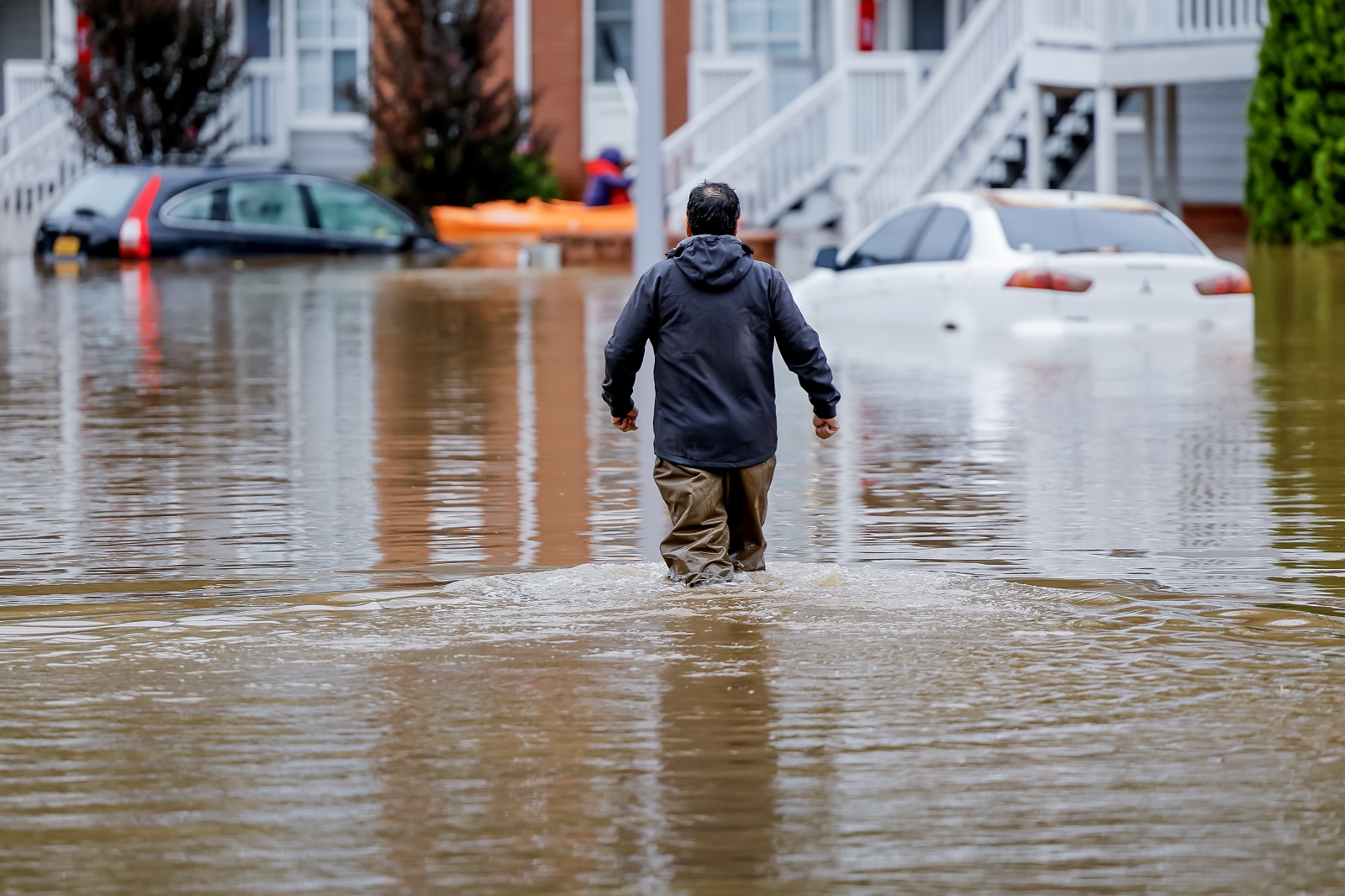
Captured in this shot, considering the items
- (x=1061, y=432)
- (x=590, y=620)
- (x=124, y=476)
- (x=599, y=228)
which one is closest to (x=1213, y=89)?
(x=599, y=228)

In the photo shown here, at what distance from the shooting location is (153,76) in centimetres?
3497

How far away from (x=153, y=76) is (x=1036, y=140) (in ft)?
43.9

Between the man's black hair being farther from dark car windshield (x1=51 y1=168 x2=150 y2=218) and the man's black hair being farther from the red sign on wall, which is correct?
the red sign on wall

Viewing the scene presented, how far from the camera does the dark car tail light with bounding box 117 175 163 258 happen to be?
92.6ft

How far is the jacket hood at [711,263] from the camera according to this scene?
25.5 feet

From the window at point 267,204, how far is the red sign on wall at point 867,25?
27.0ft

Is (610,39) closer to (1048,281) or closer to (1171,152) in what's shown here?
(1171,152)

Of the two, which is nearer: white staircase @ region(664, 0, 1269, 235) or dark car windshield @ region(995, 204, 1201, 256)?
dark car windshield @ region(995, 204, 1201, 256)

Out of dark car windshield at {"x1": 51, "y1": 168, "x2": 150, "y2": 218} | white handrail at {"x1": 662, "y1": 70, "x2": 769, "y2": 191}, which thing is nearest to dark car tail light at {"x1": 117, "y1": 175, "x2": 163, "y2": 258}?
dark car windshield at {"x1": 51, "y1": 168, "x2": 150, "y2": 218}

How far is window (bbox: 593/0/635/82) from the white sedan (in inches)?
778

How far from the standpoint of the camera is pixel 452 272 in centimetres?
2675

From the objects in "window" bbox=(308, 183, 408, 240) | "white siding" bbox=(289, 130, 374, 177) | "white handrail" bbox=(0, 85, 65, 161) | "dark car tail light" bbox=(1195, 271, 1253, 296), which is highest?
"white handrail" bbox=(0, 85, 65, 161)

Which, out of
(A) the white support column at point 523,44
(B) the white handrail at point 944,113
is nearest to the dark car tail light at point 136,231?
(B) the white handrail at point 944,113

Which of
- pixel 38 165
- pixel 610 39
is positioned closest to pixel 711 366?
pixel 610 39
